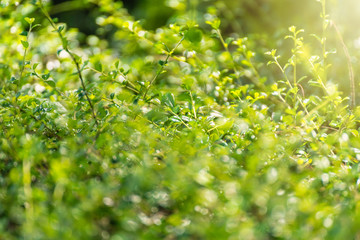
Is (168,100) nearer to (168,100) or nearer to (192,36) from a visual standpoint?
(168,100)

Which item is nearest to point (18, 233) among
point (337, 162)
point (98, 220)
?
point (98, 220)

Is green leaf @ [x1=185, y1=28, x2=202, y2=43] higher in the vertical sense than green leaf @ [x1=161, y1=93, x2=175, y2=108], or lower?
higher

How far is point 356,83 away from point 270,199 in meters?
1.32

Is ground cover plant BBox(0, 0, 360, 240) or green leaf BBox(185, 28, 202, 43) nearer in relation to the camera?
ground cover plant BBox(0, 0, 360, 240)

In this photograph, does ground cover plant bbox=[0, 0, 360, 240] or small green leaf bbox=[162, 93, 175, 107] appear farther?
small green leaf bbox=[162, 93, 175, 107]

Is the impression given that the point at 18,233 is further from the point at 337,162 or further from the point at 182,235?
the point at 337,162

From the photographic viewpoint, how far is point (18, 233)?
0.81 m

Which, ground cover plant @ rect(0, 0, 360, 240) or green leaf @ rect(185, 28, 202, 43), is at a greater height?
green leaf @ rect(185, 28, 202, 43)

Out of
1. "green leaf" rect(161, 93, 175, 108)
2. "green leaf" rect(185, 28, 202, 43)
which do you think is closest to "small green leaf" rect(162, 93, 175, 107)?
"green leaf" rect(161, 93, 175, 108)

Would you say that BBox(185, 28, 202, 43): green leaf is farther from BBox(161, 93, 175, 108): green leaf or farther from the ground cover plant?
BBox(161, 93, 175, 108): green leaf

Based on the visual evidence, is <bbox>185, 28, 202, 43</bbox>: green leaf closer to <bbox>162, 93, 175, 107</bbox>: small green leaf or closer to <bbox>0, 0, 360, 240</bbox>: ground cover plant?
<bbox>0, 0, 360, 240</bbox>: ground cover plant

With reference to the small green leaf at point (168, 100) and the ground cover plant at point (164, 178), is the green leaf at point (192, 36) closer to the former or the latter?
the ground cover plant at point (164, 178)

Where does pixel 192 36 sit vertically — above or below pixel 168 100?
above

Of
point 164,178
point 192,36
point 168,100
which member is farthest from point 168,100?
point 164,178
